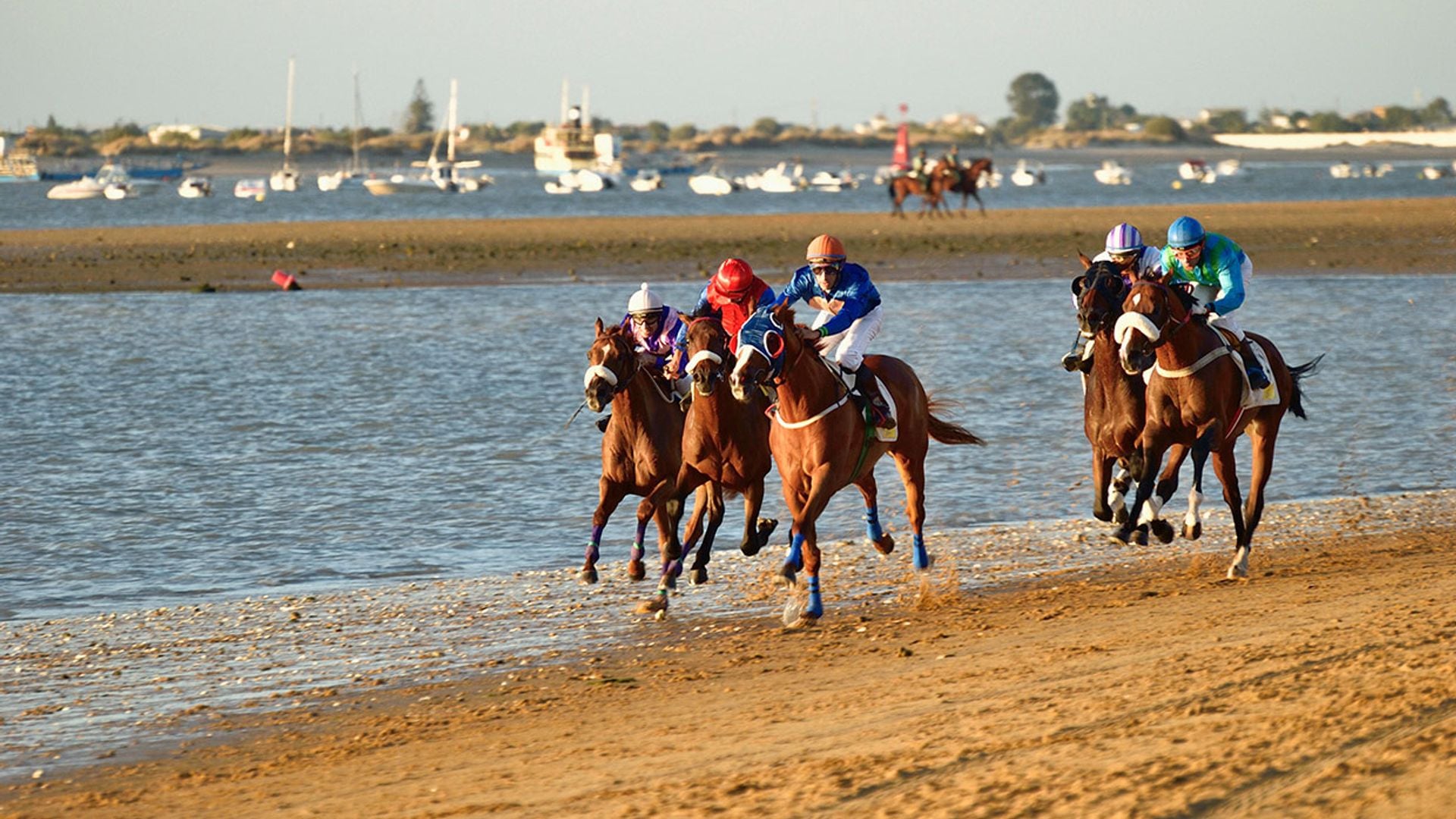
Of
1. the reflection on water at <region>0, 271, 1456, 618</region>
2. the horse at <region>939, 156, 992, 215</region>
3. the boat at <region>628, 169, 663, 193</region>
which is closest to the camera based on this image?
the reflection on water at <region>0, 271, 1456, 618</region>

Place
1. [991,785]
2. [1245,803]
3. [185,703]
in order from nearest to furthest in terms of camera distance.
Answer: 1. [1245,803]
2. [991,785]
3. [185,703]

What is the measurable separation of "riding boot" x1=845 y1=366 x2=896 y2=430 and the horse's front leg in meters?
1.51

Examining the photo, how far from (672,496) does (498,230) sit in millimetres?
40743

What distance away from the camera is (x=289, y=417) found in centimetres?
1983

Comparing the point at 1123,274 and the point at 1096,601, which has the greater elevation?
the point at 1123,274

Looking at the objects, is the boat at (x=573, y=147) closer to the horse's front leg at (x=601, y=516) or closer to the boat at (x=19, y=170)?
the boat at (x=19, y=170)

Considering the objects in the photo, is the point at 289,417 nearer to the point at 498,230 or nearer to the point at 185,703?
the point at 185,703

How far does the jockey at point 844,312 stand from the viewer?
11.0 metres

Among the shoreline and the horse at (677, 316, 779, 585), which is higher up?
the horse at (677, 316, 779, 585)

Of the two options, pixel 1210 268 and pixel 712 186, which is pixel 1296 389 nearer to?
pixel 1210 268

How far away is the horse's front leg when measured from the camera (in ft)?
A: 35.5

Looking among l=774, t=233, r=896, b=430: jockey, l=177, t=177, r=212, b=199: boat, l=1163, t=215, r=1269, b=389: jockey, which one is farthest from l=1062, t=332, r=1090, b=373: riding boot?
l=177, t=177, r=212, b=199: boat

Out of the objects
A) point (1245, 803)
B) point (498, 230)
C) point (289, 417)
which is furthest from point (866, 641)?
point (498, 230)

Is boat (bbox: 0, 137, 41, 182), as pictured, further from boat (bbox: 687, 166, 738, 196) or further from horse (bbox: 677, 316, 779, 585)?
horse (bbox: 677, 316, 779, 585)
